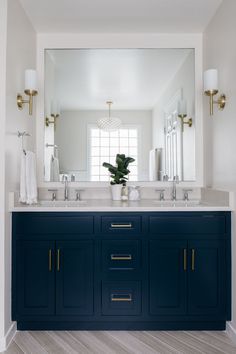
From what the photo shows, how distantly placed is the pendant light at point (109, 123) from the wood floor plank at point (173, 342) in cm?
166

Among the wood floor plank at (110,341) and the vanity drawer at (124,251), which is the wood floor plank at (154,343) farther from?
the vanity drawer at (124,251)

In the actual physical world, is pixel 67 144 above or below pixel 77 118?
below

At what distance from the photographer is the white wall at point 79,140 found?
2.82 m


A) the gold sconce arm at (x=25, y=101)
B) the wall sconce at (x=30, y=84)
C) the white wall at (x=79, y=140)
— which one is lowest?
the white wall at (x=79, y=140)

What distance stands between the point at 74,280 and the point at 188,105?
1.75 metres

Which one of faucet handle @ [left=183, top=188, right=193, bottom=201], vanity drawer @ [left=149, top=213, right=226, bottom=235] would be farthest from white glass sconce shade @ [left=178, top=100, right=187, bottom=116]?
vanity drawer @ [left=149, top=213, right=226, bottom=235]

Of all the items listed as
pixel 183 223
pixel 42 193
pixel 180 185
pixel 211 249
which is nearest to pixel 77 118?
pixel 42 193

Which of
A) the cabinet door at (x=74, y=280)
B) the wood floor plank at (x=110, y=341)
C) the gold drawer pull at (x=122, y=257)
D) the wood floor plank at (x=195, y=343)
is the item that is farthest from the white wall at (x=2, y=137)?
the wood floor plank at (x=195, y=343)

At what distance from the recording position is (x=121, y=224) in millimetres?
2205

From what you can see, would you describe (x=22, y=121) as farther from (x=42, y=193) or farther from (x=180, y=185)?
(x=180, y=185)

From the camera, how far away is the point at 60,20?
2.60 meters

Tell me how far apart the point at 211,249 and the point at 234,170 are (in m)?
0.56

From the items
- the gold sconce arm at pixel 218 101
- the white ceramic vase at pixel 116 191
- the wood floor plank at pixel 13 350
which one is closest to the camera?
the wood floor plank at pixel 13 350

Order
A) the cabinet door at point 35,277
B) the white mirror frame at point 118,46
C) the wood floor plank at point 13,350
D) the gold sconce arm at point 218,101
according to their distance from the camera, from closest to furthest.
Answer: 1. the wood floor plank at point 13,350
2. the cabinet door at point 35,277
3. the gold sconce arm at point 218,101
4. the white mirror frame at point 118,46
